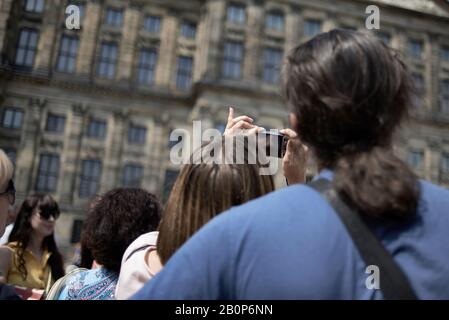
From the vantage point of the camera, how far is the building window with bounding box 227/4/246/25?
2395cm

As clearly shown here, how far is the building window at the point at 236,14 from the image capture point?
23953mm

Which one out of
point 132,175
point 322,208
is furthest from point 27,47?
point 322,208

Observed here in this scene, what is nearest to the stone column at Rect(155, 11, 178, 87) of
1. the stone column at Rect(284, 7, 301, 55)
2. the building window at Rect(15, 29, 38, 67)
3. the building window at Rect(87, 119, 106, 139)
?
the building window at Rect(87, 119, 106, 139)

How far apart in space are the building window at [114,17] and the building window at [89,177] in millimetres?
8169

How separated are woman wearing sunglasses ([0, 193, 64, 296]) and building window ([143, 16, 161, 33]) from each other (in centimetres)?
2142

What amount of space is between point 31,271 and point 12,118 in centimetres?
2047

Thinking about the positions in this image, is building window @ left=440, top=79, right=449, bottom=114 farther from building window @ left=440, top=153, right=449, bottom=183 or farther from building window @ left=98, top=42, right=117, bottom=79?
building window @ left=98, top=42, right=117, bottom=79

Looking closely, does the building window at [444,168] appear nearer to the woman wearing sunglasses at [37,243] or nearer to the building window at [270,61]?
the building window at [270,61]

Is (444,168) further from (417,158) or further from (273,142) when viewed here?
(273,142)

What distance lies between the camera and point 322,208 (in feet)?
4.11

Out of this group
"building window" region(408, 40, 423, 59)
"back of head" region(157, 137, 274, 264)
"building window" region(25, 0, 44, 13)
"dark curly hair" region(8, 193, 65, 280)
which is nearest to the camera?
"back of head" region(157, 137, 274, 264)

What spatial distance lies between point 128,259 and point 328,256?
1335mm

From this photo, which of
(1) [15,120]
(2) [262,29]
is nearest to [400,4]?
(2) [262,29]

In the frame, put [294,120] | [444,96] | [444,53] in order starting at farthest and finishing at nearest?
1. [444,53]
2. [444,96]
3. [294,120]
